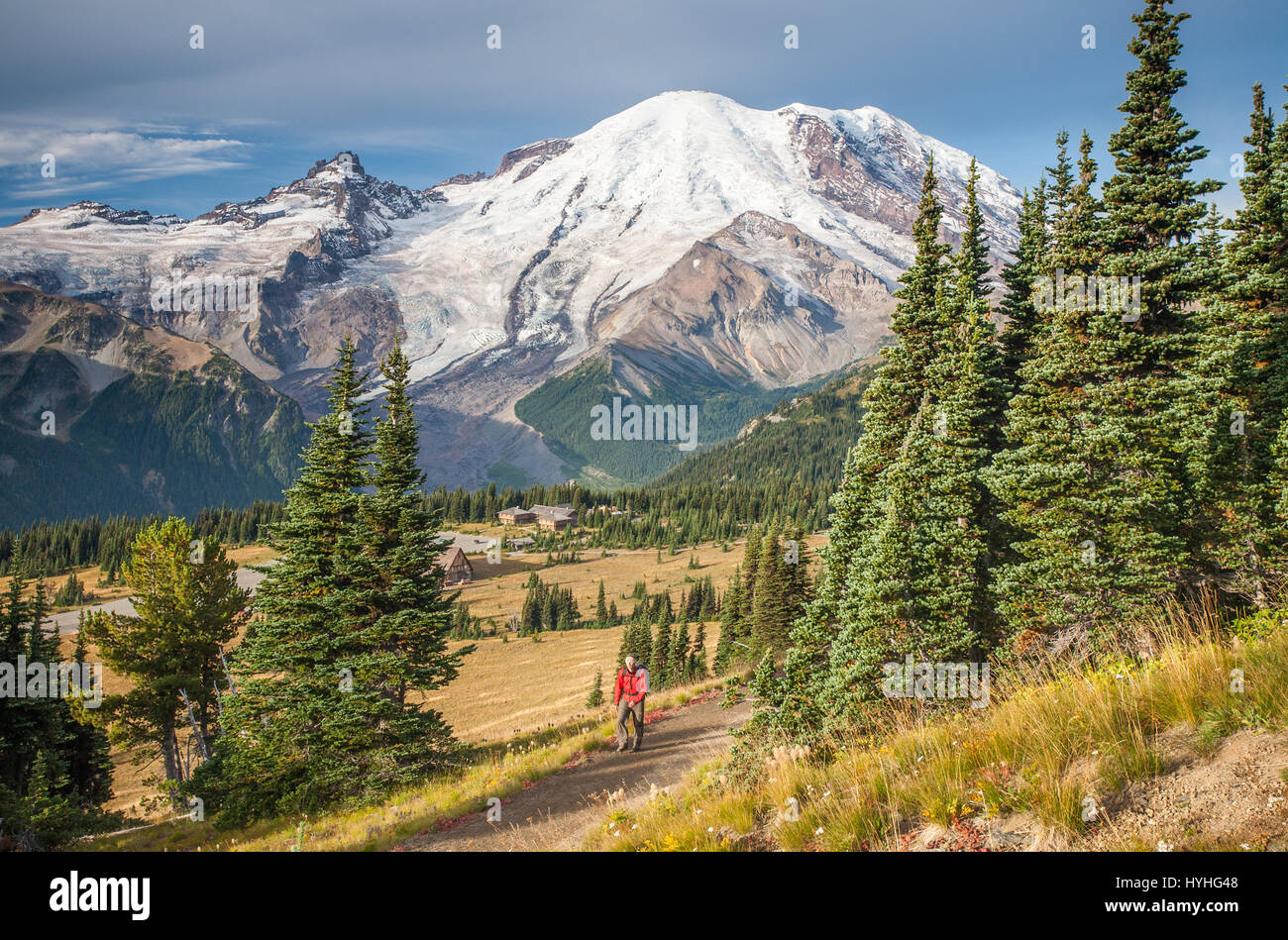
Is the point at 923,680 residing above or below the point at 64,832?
above

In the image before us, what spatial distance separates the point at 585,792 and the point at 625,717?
12.4ft

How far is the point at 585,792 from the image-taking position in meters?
15.3

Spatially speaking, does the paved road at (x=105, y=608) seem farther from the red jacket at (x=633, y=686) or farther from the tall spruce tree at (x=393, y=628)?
the red jacket at (x=633, y=686)

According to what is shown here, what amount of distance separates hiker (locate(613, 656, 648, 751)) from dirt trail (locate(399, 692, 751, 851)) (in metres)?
0.51

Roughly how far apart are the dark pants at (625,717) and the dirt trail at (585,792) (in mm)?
399

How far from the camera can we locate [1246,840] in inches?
196

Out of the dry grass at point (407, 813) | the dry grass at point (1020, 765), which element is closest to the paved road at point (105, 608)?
the dry grass at point (407, 813)

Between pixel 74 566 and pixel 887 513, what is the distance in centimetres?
22569

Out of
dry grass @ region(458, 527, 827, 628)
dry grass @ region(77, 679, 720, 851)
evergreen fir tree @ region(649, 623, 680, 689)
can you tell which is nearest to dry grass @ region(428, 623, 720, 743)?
evergreen fir tree @ region(649, 623, 680, 689)

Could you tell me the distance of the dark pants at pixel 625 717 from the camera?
18562 millimetres

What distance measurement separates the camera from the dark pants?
18562 millimetres
